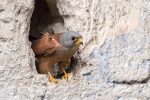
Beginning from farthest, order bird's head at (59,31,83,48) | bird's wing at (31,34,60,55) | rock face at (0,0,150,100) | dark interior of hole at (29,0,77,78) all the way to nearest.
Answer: dark interior of hole at (29,0,77,78) < bird's wing at (31,34,60,55) < bird's head at (59,31,83,48) < rock face at (0,0,150,100)

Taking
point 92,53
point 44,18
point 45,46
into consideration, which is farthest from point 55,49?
point 44,18

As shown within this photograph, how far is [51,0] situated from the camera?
3574 mm

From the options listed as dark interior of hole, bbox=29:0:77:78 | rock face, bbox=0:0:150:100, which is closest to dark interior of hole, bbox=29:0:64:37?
dark interior of hole, bbox=29:0:77:78

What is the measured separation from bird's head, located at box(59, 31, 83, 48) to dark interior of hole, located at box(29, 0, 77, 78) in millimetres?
279

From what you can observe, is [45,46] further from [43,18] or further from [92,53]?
[43,18]

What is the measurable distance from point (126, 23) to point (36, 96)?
0.77 meters

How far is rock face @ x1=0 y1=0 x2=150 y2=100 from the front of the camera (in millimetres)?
3123

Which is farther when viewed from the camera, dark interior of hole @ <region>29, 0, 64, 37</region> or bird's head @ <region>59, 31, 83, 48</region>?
dark interior of hole @ <region>29, 0, 64, 37</region>

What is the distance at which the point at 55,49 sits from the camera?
11.1 ft

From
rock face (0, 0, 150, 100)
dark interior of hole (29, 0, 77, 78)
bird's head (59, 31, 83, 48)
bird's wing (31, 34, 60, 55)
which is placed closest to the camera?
rock face (0, 0, 150, 100)

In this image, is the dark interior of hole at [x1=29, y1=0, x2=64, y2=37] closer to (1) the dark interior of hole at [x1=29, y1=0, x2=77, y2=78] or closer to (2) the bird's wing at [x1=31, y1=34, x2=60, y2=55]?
(1) the dark interior of hole at [x1=29, y1=0, x2=77, y2=78]

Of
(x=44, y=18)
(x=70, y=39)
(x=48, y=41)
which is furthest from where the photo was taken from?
(x=44, y=18)

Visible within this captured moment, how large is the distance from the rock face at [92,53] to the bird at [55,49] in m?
0.10

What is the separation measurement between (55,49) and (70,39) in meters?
0.14
